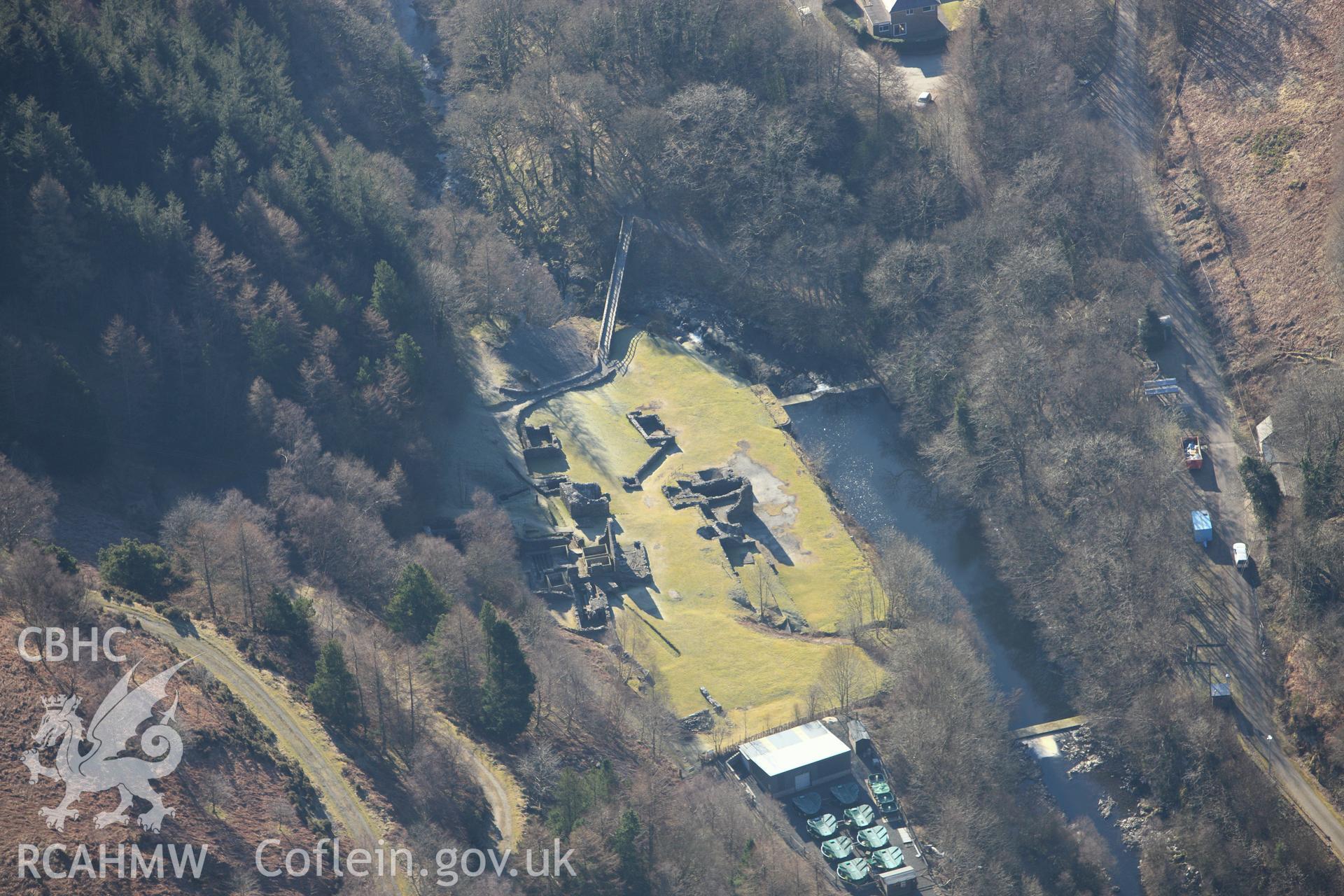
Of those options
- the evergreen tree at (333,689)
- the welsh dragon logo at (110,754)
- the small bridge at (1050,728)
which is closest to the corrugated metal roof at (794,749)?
the small bridge at (1050,728)

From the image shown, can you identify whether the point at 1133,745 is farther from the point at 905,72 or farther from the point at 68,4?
the point at 68,4

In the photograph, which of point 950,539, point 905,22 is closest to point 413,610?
point 950,539

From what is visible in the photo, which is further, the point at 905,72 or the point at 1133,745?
the point at 905,72

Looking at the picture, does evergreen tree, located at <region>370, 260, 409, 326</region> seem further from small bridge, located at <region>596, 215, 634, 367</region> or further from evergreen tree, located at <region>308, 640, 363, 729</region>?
evergreen tree, located at <region>308, 640, 363, 729</region>

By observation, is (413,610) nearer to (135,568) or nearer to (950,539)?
(135,568)

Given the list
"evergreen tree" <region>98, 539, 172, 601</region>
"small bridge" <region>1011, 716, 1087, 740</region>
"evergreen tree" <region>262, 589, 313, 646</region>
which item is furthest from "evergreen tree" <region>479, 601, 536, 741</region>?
"small bridge" <region>1011, 716, 1087, 740</region>

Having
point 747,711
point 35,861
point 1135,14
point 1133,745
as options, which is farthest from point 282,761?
point 1135,14
